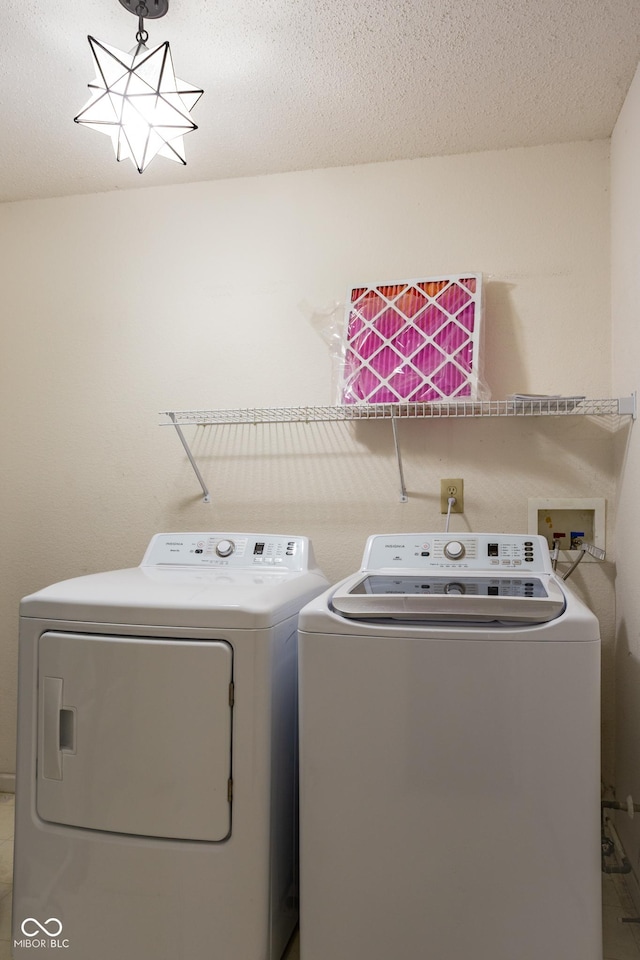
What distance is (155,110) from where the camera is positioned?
169cm

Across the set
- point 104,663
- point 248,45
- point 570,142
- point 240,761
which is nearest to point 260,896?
point 240,761

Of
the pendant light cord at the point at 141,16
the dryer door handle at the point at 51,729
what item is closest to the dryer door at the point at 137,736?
the dryer door handle at the point at 51,729

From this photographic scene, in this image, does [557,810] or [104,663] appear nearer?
[557,810]

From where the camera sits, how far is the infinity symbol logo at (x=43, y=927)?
1.51 metres

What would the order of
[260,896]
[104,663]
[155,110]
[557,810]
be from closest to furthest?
[557,810] < [260,896] < [104,663] < [155,110]

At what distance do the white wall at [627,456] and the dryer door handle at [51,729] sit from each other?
1.52 metres

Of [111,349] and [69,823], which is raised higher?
[111,349]

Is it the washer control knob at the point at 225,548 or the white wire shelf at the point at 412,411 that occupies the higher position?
the white wire shelf at the point at 412,411

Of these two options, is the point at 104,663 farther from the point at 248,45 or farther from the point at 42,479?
the point at 248,45

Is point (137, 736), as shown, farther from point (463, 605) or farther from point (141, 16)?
point (141, 16)

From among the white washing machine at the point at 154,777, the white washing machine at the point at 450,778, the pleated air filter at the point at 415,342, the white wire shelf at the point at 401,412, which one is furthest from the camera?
the pleated air filter at the point at 415,342

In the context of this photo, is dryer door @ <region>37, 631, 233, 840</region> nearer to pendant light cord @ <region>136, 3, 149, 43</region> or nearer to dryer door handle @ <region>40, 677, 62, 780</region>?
dryer door handle @ <region>40, 677, 62, 780</region>

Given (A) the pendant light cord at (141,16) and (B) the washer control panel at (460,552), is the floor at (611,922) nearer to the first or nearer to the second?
(B) the washer control panel at (460,552)

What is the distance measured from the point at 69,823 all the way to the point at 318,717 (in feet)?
2.17
